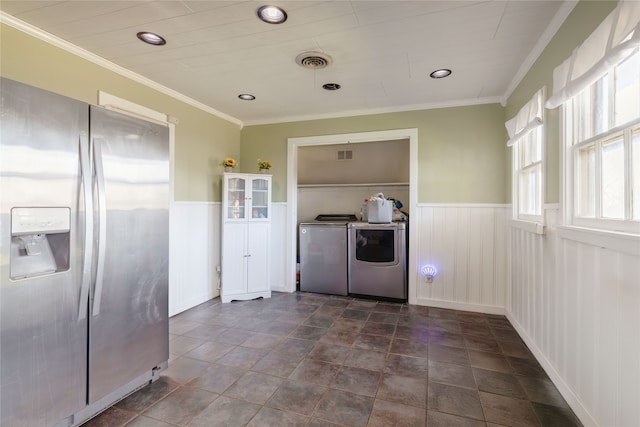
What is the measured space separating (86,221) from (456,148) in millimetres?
3535

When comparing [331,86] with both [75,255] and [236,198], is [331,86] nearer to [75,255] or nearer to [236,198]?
[236,198]

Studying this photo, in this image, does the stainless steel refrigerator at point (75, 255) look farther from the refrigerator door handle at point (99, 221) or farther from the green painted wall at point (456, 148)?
the green painted wall at point (456, 148)

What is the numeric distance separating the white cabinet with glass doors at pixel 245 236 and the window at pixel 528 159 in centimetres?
284

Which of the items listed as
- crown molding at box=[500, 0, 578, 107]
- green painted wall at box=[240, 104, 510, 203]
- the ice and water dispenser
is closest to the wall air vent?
green painted wall at box=[240, 104, 510, 203]

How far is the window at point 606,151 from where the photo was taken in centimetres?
131

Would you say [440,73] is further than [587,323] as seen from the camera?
Yes

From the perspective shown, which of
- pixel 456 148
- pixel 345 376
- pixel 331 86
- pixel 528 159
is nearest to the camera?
pixel 345 376

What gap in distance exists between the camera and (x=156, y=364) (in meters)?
2.06

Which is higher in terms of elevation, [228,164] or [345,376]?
[228,164]

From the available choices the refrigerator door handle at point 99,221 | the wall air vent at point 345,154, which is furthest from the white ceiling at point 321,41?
the wall air vent at point 345,154

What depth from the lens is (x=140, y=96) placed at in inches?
115

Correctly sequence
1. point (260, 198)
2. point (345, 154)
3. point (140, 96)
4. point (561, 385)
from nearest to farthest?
point (561, 385), point (140, 96), point (260, 198), point (345, 154)

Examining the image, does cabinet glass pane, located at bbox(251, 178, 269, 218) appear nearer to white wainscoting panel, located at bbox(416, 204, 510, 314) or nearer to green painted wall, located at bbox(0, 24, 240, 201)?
green painted wall, located at bbox(0, 24, 240, 201)

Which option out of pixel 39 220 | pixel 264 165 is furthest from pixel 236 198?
pixel 39 220
